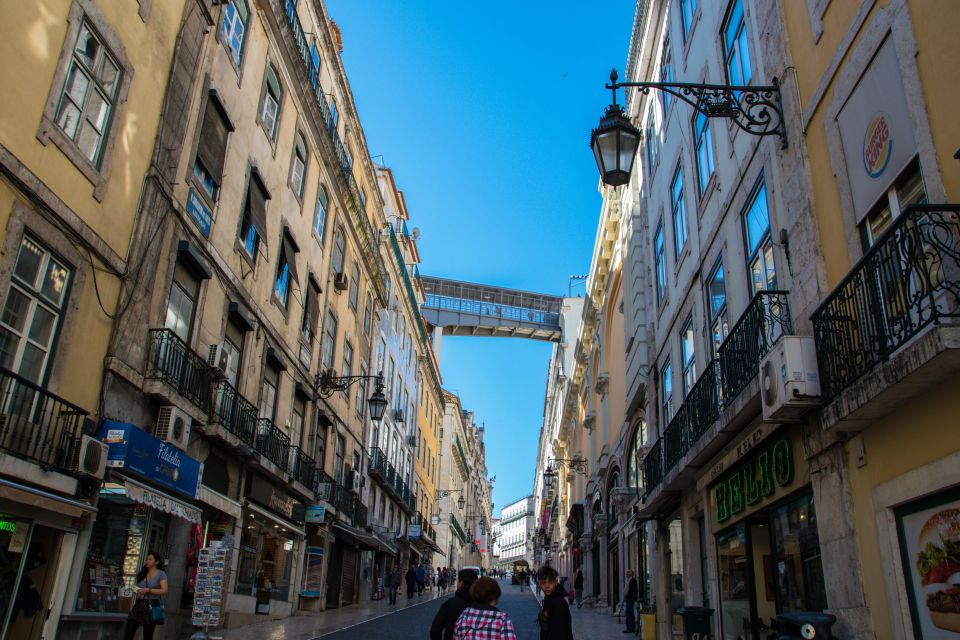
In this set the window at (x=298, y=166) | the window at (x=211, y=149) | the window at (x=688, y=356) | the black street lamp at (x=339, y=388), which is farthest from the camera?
the black street lamp at (x=339, y=388)

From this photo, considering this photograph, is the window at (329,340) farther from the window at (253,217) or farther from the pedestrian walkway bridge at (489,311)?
the pedestrian walkway bridge at (489,311)

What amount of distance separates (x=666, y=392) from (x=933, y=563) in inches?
465

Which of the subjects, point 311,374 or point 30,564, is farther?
point 311,374

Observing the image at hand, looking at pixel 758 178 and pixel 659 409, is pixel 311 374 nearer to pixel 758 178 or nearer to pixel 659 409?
pixel 659 409

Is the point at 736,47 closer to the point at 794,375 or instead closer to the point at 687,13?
the point at 687,13

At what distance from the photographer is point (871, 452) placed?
22.4 ft

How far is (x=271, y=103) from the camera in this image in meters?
17.6

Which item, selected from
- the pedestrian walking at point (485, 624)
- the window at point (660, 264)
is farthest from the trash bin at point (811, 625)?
the window at point (660, 264)

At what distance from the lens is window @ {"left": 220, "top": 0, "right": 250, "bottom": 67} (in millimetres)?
14781

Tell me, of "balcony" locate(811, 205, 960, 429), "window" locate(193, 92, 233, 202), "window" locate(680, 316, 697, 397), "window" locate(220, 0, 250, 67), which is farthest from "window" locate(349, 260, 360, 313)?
"balcony" locate(811, 205, 960, 429)

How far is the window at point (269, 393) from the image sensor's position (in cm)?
1732

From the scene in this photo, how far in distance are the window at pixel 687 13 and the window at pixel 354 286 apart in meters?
14.1

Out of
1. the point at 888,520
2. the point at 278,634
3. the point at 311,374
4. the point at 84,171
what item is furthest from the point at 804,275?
the point at 311,374

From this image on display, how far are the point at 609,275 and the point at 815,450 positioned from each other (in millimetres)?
21229
